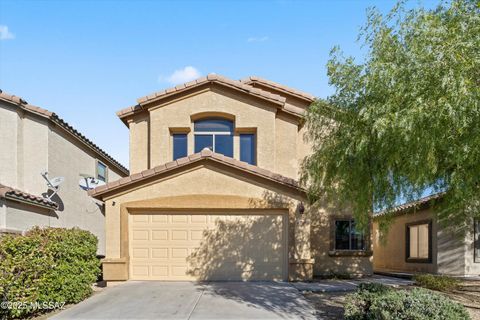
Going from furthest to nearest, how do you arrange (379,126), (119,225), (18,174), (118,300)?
(18,174), (119,225), (118,300), (379,126)

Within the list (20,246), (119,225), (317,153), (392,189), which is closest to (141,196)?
(119,225)

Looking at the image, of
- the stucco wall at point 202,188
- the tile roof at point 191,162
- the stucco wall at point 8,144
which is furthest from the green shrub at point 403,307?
the stucco wall at point 8,144

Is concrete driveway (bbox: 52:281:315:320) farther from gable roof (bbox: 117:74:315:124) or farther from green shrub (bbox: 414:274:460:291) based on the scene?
gable roof (bbox: 117:74:315:124)

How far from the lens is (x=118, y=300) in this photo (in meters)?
9.34

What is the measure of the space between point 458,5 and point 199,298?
9211 millimetres

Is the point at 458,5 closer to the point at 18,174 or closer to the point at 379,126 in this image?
the point at 379,126

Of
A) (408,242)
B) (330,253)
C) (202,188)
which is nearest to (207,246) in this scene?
(202,188)

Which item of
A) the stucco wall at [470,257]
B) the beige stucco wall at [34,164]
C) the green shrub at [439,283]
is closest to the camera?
the green shrub at [439,283]

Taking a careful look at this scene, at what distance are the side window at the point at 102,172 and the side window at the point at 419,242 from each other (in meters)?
16.8

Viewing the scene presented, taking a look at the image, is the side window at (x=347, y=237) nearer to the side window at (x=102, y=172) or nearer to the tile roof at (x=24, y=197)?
the tile roof at (x=24, y=197)

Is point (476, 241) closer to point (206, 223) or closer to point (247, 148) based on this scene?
point (247, 148)

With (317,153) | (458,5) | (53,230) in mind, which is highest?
(458,5)

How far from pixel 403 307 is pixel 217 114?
33.6ft

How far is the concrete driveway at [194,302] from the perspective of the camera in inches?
316
